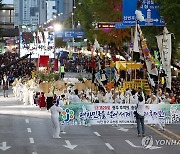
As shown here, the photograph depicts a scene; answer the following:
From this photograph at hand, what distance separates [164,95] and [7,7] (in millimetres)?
126075

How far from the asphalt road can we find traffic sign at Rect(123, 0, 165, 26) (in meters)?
8.94

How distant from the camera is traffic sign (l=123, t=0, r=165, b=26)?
36.5 meters

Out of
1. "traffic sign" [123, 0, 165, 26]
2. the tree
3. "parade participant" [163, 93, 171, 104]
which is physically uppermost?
the tree

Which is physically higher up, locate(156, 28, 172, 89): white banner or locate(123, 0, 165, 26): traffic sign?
locate(123, 0, 165, 26): traffic sign

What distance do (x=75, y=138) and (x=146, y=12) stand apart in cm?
1457

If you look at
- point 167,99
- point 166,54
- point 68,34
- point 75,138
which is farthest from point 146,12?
point 68,34

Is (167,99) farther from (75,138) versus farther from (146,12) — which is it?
(146,12)

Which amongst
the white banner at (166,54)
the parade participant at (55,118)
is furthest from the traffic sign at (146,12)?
the parade participant at (55,118)

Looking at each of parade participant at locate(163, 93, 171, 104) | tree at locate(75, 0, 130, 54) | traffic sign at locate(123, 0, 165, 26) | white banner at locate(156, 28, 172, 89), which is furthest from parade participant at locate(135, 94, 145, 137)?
tree at locate(75, 0, 130, 54)

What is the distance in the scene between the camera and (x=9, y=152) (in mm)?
20047

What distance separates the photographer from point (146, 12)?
120 feet

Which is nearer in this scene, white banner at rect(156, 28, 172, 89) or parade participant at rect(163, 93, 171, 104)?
parade participant at rect(163, 93, 171, 104)

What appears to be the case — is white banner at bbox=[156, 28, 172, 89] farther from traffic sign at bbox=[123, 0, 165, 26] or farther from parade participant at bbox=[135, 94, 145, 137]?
traffic sign at bbox=[123, 0, 165, 26]

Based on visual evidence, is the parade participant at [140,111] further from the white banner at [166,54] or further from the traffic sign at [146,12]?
the traffic sign at [146,12]
